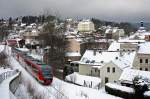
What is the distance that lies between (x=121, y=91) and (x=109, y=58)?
20.0 m

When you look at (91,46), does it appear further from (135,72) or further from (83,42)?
(135,72)

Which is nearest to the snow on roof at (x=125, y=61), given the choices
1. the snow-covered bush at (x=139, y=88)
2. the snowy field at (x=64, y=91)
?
the snow-covered bush at (x=139, y=88)

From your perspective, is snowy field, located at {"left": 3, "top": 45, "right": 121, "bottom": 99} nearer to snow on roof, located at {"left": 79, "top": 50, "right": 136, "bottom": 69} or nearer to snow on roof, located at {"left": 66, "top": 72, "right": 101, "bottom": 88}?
snow on roof, located at {"left": 66, "top": 72, "right": 101, "bottom": 88}

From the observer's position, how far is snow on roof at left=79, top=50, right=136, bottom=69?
59.1 metres

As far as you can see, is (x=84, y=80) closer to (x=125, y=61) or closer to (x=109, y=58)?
(x=125, y=61)

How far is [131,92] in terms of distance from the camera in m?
42.7

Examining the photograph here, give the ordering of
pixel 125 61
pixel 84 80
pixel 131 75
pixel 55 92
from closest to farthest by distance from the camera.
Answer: pixel 55 92 → pixel 131 75 → pixel 84 80 → pixel 125 61

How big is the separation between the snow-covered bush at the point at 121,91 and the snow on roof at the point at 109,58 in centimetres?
1150

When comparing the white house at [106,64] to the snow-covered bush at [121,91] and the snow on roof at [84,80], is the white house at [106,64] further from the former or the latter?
the snow-covered bush at [121,91]

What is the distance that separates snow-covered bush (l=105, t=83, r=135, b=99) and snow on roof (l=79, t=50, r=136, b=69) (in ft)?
37.7

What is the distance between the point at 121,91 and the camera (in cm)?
4391

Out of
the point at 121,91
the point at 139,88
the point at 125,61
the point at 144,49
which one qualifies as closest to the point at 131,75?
the point at 121,91

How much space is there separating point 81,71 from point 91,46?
41.2m

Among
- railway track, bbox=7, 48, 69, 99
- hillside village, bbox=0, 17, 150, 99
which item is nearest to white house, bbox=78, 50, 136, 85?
hillside village, bbox=0, 17, 150, 99
